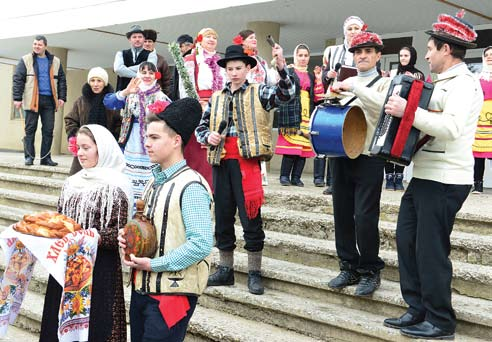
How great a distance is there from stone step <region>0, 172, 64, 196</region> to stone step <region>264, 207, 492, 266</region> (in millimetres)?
3556

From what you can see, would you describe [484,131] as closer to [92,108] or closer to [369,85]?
[369,85]

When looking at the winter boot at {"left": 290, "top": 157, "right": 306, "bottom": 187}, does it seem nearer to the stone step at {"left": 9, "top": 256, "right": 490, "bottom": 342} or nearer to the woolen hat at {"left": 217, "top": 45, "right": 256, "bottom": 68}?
the stone step at {"left": 9, "top": 256, "right": 490, "bottom": 342}

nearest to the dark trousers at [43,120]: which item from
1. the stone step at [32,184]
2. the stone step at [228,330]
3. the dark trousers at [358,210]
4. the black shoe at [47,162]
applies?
the black shoe at [47,162]

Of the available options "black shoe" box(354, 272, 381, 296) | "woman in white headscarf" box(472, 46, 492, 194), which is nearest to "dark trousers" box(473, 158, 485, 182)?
"woman in white headscarf" box(472, 46, 492, 194)

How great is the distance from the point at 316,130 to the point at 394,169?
359cm

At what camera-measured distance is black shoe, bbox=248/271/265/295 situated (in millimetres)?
4852

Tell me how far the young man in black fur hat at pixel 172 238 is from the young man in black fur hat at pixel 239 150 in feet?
5.88

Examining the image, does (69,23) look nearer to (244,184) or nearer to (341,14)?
(341,14)

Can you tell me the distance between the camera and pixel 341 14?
9539mm

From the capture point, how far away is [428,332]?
3822 millimetres

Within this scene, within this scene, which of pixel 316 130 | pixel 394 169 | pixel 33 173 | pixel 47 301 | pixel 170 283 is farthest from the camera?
pixel 33 173

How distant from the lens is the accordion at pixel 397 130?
3.69m

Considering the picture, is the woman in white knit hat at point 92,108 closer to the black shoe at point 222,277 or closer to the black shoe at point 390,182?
the black shoe at point 222,277

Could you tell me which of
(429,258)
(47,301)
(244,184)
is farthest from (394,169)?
(47,301)
